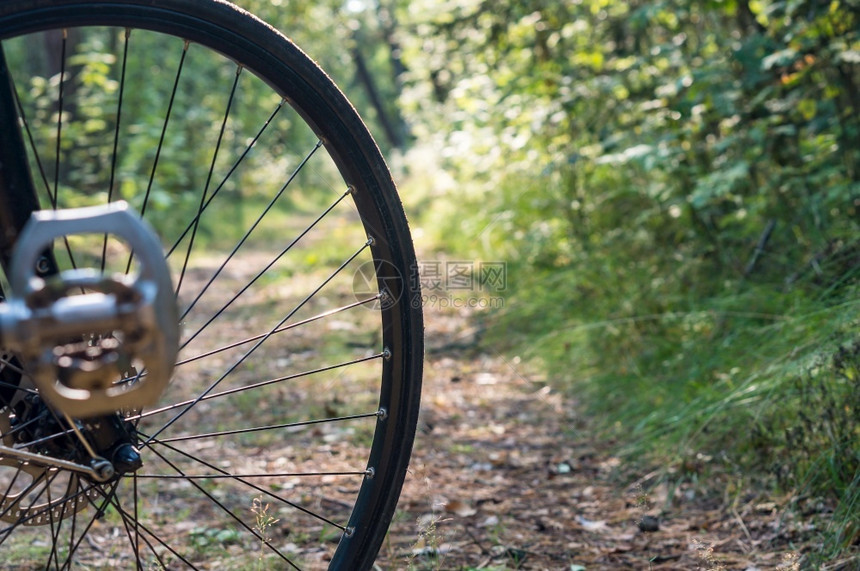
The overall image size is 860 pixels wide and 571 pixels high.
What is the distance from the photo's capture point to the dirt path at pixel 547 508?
6.82 feet

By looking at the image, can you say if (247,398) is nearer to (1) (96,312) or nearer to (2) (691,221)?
(2) (691,221)

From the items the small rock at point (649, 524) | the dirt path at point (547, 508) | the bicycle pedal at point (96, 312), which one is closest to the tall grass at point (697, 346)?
the dirt path at point (547, 508)

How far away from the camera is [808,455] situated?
87.7 inches

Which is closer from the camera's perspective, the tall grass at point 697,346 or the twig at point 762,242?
the tall grass at point 697,346

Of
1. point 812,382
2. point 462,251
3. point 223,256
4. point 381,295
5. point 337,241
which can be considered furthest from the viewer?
point 223,256

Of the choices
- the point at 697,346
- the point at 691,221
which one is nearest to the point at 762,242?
the point at 691,221

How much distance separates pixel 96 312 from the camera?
793mm

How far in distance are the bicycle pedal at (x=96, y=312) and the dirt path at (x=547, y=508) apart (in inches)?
40.8

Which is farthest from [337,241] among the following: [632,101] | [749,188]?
[749,188]

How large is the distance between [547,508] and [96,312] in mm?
1942

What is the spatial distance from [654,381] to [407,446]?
1.74m

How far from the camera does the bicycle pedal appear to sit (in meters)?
0.80

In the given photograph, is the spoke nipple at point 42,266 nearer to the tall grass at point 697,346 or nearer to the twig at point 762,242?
the tall grass at point 697,346

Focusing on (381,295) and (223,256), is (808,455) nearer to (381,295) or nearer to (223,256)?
(381,295)
